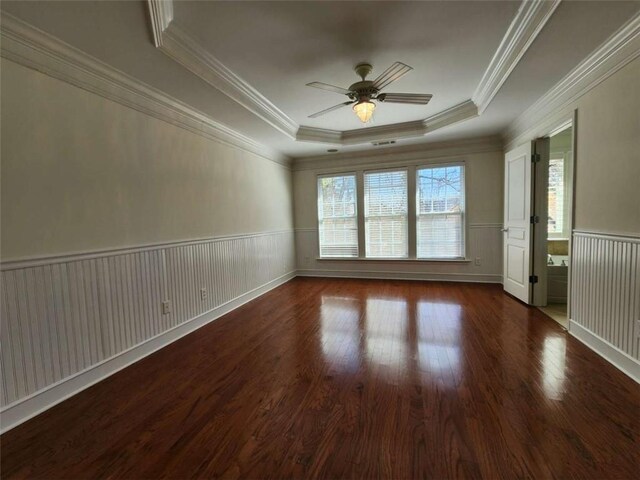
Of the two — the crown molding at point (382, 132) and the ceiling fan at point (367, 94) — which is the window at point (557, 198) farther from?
the ceiling fan at point (367, 94)

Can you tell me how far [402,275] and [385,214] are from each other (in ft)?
3.80

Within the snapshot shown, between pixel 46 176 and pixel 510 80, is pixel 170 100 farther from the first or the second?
pixel 510 80

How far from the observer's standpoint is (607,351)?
88.0 inches

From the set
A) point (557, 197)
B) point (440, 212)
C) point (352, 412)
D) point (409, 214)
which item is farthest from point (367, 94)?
point (557, 197)

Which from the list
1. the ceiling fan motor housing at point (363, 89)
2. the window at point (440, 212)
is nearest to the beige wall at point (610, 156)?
the ceiling fan motor housing at point (363, 89)

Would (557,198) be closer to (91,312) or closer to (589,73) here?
(589,73)

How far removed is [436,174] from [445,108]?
4.57ft

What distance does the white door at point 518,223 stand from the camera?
3.56 metres

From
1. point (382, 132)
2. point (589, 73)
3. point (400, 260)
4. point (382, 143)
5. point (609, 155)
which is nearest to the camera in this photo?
point (609, 155)

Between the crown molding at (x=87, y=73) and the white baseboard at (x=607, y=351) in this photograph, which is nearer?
the crown molding at (x=87, y=73)

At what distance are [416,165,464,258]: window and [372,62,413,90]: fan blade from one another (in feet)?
9.16

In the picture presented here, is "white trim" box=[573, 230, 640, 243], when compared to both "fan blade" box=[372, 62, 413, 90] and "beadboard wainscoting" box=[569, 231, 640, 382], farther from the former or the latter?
"fan blade" box=[372, 62, 413, 90]

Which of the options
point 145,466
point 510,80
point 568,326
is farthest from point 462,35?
point 145,466

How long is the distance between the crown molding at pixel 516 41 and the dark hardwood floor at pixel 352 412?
2393mm
